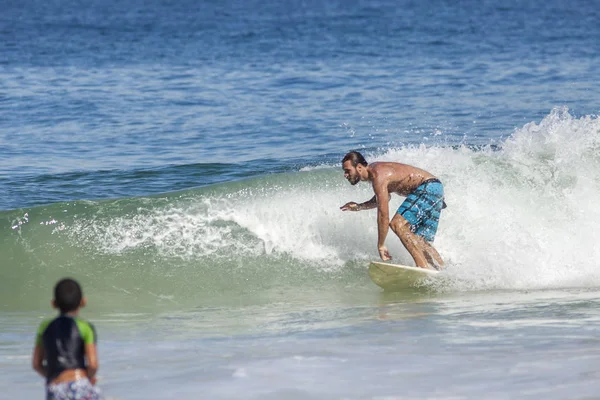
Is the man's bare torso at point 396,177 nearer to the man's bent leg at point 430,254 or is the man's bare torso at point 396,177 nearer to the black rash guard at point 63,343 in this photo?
the man's bent leg at point 430,254

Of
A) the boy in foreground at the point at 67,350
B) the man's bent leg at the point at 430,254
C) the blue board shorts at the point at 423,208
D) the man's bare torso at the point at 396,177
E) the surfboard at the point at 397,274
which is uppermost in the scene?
the man's bare torso at the point at 396,177

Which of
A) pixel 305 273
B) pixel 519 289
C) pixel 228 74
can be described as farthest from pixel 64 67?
pixel 519 289

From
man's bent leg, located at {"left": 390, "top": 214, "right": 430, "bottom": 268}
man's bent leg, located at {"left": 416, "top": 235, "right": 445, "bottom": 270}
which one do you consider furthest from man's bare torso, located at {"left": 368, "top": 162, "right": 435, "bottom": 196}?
man's bent leg, located at {"left": 416, "top": 235, "right": 445, "bottom": 270}

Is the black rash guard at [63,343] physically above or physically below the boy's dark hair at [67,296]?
below

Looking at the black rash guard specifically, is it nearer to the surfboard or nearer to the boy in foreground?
the boy in foreground

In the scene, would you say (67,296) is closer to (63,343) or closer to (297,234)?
(63,343)

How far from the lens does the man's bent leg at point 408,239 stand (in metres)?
8.40

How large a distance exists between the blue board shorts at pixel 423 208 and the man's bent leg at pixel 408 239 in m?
0.06

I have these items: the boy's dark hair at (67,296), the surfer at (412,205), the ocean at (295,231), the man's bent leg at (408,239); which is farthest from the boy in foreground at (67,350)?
the man's bent leg at (408,239)

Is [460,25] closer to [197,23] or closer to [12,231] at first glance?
[197,23]

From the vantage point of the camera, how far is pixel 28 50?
102ft

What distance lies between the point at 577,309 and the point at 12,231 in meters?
6.31

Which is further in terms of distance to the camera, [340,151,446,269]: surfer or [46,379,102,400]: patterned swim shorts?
[340,151,446,269]: surfer

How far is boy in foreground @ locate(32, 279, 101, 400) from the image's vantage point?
164 inches
